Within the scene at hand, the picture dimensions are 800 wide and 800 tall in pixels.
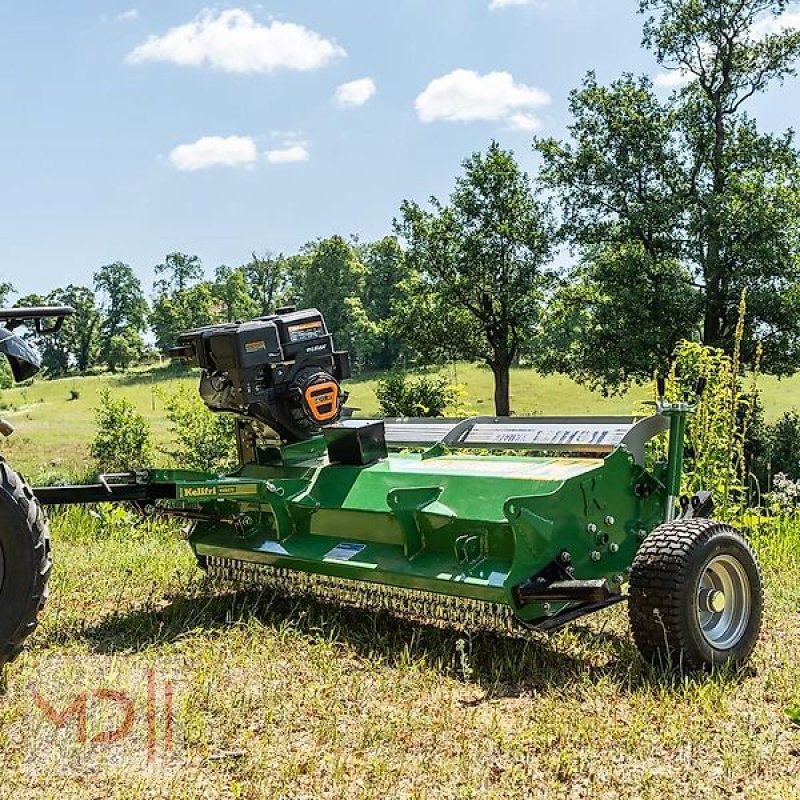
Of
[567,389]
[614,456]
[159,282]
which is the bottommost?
[567,389]

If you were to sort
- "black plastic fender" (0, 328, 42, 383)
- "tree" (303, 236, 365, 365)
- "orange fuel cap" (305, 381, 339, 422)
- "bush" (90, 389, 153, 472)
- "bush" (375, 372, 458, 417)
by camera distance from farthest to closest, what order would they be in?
"tree" (303, 236, 365, 365), "bush" (375, 372, 458, 417), "bush" (90, 389, 153, 472), "orange fuel cap" (305, 381, 339, 422), "black plastic fender" (0, 328, 42, 383)

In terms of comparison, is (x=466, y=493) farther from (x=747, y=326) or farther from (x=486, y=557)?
(x=747, y=326)

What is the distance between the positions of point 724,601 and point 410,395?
1941 centimetres

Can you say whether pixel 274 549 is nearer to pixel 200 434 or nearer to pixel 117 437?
pixel 200 434

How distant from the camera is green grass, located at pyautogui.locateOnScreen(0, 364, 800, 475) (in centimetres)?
2444

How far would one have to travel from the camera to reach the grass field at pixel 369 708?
2961 millimetres

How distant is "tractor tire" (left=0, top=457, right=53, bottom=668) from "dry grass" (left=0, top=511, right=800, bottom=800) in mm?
275

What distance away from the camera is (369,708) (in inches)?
140

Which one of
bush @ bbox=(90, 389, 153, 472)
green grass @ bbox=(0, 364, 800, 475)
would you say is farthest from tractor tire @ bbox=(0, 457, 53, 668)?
bush @ bbox=(90, 389, 153, 472)

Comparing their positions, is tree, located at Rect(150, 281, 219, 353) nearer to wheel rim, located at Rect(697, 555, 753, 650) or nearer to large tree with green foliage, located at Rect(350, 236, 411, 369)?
large tree with green foliage, located at Rect(350, 236, 411, 369)

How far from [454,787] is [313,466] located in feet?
8.23

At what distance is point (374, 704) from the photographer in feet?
11.8

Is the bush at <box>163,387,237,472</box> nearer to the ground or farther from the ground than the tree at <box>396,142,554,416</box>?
nearer to the ground

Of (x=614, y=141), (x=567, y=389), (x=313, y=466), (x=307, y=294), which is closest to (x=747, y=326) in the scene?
(x=614, y=141)
